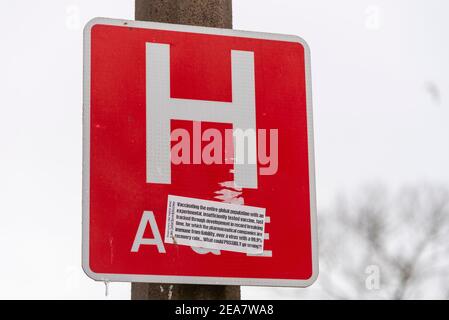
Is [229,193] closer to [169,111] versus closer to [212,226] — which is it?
[212,226]

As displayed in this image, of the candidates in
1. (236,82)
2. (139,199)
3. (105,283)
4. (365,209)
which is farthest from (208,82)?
(365,209)

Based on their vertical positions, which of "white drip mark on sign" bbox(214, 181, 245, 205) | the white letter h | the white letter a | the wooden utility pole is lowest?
the white letter a

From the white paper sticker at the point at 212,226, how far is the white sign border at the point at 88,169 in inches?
3.4

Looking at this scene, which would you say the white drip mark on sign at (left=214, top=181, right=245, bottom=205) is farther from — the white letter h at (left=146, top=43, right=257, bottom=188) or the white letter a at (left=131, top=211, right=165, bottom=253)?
the white letter a at (left=131, top=211, right=165, bottom=253)

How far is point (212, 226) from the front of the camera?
345 centimetres

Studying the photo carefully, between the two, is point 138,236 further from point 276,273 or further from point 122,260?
point 276,273

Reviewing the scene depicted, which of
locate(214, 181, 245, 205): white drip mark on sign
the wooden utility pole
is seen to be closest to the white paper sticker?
locate(214, 181, 245, 205): white drip mark on sign

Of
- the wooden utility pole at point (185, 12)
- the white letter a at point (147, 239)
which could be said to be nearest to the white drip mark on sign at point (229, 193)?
the white letter a at point (147, 239)

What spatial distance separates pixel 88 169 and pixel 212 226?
1.10ft

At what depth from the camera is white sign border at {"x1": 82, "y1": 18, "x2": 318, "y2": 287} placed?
335 centimetres

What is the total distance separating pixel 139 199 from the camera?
11.2 feet

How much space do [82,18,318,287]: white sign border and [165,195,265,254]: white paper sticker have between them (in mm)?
87

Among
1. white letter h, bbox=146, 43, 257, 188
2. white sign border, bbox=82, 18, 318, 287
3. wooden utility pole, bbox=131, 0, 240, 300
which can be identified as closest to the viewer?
white sign border, bbox=82, 18, 318, 287

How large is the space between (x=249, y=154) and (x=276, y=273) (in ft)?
1.01
